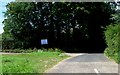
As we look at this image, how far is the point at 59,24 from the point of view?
53.0 metres

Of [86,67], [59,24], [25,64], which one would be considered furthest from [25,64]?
[59,24]

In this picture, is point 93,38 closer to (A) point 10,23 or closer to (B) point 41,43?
(B) point 41,43

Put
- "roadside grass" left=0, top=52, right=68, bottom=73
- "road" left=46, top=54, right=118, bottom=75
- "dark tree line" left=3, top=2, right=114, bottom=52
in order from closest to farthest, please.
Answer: "roadside grass" left=0, top=52, right=68, bottom=73, "road" left=46, top=54, right=118, bottom=75, "dark tree line" left=3, top=2, right=114, bottom=52

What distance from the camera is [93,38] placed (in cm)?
5328

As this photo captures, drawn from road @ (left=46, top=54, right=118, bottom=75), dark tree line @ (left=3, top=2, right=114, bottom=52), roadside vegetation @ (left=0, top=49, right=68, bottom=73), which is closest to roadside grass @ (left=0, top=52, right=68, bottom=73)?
roadside vegetation @ (left=0, top=49, right=68, bottom=73)

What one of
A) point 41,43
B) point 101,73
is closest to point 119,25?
point 101,73

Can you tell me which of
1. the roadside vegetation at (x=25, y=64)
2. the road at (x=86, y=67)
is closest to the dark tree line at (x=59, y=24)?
the roadside vegetation at (x=25, y=64)

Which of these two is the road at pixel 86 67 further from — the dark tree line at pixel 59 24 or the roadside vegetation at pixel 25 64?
the dark tree line at pixel 59 24

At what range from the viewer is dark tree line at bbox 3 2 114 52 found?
51.1 metres

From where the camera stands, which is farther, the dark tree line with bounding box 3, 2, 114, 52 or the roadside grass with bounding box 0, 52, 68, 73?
the dark tree line with bounding box 3, 2, 114, 52

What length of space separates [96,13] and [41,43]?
10.4 m

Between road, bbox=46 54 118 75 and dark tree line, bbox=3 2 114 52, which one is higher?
dark tree line, bbox=3 2 114 52

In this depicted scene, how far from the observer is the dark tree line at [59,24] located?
5106 cm

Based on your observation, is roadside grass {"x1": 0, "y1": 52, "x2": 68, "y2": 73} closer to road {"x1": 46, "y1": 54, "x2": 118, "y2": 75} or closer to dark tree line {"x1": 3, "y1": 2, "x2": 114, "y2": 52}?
road {"x1": 46, "y1": 54, "x2": 118, "y2": 75}
